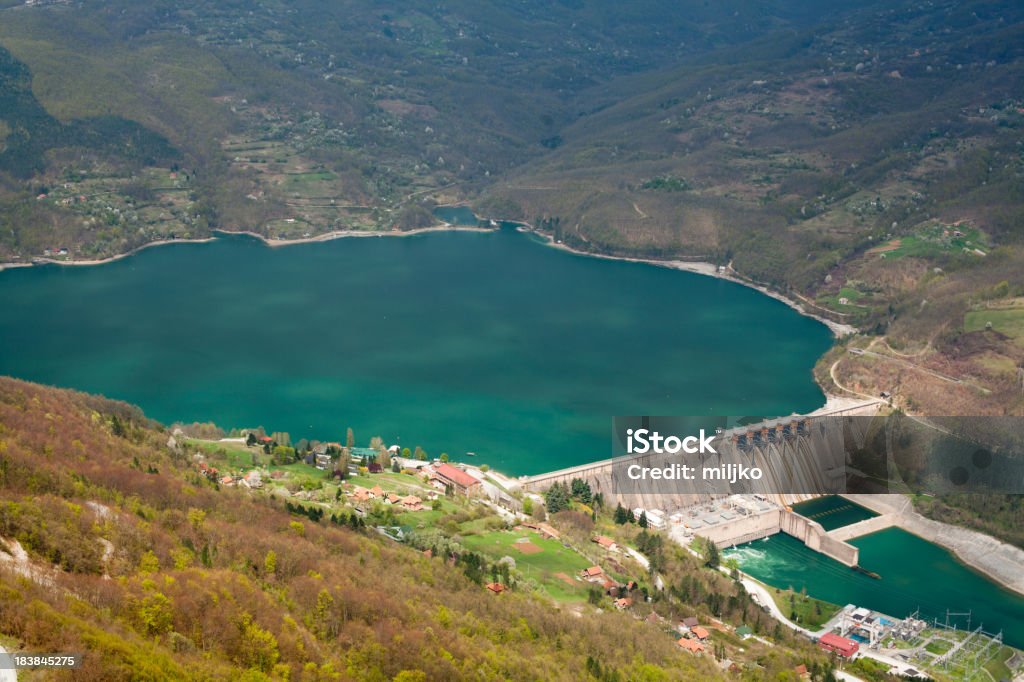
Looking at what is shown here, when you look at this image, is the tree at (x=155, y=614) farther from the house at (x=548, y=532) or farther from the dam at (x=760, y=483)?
the dam at (x=760, y=483)

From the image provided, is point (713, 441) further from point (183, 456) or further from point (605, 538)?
point (183, 456)

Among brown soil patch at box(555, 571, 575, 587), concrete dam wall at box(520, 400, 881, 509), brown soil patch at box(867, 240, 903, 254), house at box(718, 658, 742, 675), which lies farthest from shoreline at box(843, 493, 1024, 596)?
brown soil patch at box(867, 240, 903, 254)

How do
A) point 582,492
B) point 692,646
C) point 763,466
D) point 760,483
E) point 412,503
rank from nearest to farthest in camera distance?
point 692,646, point 412,503, point 582,492, point 760,483, point 763,466

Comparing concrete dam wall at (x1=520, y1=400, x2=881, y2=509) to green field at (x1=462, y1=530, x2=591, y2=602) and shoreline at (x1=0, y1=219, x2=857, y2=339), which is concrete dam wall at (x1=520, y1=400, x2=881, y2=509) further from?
shoreline at (x1=0, y1=219, x2=857, y2=339)

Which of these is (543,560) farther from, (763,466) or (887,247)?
(887,247)

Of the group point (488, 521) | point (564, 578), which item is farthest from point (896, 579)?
point (488, 521)

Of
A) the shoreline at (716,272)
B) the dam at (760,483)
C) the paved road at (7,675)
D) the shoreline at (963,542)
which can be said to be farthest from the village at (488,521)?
the shoreline at (716,272)

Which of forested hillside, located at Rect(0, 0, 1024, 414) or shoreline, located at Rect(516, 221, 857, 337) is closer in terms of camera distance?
shoreline, located at Rect(516, 221, 857, 337)
